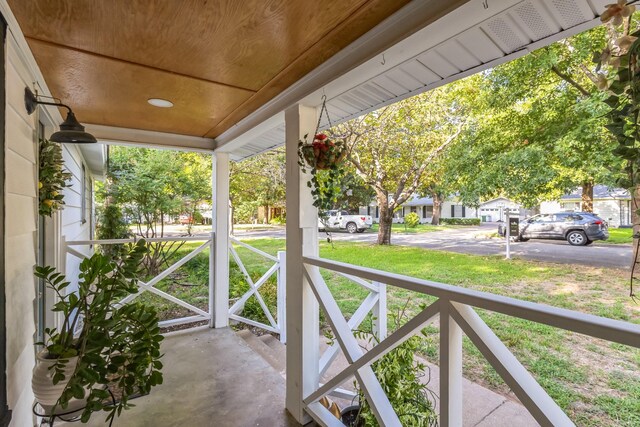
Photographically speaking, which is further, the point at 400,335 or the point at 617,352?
the point at 617,352

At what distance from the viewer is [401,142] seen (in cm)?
653

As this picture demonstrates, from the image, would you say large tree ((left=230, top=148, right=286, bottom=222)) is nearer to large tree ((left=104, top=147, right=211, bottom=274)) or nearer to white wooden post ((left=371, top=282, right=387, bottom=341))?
large tree ((left=104, top=147, right=211, bottom=274))

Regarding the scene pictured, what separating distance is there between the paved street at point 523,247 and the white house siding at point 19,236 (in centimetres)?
637

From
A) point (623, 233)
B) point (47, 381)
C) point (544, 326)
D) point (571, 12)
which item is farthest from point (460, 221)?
point (47, 381)

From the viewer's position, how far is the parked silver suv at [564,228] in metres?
4.91

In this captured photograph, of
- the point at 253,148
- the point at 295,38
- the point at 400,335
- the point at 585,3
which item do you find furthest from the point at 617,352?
the point at 253,148

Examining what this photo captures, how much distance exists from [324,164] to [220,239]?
2262 mm

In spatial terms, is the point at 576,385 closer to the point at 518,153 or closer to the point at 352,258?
the point at 518,153

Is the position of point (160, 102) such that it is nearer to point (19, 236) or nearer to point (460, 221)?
point (19, 236)

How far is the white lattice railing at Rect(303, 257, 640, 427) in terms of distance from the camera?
2.86 feet

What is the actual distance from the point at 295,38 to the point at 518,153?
3.98 metres

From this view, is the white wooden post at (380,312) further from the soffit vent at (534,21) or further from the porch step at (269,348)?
the soffit vent at (534,21)

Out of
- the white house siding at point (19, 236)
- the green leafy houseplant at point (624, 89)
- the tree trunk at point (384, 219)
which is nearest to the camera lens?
the green leafy houseplant at point (624, 89)

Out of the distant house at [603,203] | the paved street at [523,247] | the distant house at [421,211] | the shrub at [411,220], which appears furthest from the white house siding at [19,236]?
the shrub at [411,220]
